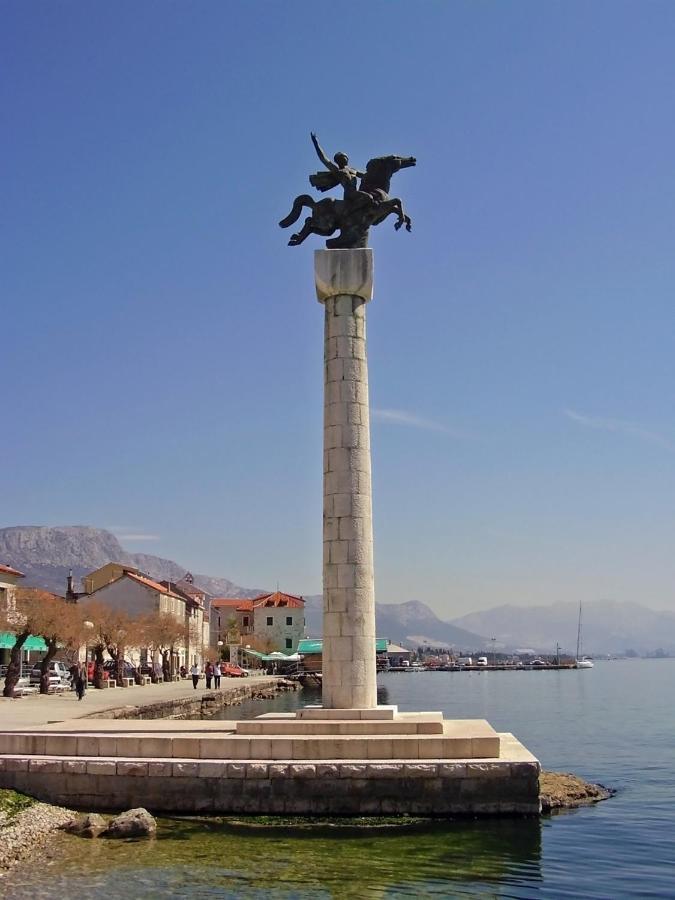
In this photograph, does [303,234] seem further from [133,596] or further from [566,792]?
[133,596]

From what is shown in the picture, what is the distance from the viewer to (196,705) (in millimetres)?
49969

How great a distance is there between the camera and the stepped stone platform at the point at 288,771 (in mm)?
18938

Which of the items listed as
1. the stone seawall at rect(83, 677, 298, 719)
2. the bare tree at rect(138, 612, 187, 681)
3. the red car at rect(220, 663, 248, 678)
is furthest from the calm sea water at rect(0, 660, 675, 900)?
the red car at rect(220, 663, 248, 678)

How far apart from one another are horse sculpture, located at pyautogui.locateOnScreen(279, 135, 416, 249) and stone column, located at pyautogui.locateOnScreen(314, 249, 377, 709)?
1135 millimetres

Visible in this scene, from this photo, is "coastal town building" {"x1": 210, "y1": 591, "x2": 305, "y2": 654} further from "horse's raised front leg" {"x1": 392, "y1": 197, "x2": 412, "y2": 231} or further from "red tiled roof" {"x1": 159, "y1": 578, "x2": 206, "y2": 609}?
"horse's raised front leg" {"x1": 392, "y1": 197, "x2": 412, "y2": 231}

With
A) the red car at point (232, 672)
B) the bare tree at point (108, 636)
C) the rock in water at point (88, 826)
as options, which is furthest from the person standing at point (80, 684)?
the red car at point (232, 672)

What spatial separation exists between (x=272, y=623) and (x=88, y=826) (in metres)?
110

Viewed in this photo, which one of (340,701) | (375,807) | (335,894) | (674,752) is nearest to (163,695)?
(674,752)

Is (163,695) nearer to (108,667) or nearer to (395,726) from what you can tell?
(108,667)

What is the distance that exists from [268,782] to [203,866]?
3.39 m

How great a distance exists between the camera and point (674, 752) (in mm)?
34844

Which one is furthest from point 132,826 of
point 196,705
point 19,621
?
point 19,621

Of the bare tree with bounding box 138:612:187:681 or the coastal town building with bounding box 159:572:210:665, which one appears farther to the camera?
the coastal town building with bounding box 159:572:210:665

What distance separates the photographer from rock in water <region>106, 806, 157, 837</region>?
17.7 m
